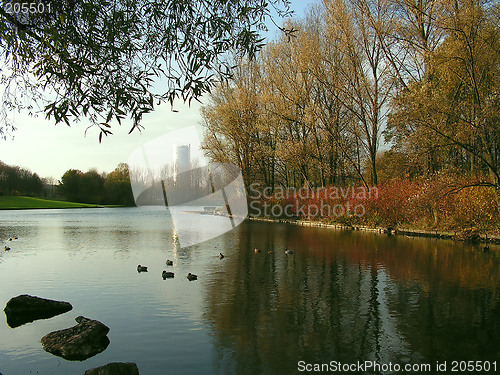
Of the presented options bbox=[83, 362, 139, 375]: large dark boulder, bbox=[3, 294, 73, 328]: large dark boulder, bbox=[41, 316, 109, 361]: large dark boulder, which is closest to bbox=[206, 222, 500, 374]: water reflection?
bbox=[83, 362, 139, 375]: large dark boulder

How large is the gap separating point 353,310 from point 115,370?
4.51 meters

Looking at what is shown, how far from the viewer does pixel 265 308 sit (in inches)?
314

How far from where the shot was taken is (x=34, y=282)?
34.7 feet

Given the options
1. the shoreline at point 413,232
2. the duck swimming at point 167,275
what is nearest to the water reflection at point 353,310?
the duck swimming at point 167,275

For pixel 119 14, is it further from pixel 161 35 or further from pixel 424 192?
pixel 424 192

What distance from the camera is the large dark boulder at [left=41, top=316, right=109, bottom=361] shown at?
19.2ft

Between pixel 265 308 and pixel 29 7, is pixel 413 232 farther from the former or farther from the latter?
pixel 29 7

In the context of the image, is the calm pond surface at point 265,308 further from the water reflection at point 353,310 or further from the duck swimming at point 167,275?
the duck swimming at point 167,275

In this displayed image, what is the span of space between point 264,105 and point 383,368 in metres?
33.1

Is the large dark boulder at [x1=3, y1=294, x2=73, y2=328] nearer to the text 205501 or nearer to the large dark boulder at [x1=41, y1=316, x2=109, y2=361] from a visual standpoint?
the large dark boulder at [x1=41, y1=316, x2=109, y2=361]

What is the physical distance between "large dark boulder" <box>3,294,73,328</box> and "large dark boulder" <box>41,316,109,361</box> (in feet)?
5.20

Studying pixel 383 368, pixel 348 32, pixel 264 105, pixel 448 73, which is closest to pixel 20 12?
pixel 383 368

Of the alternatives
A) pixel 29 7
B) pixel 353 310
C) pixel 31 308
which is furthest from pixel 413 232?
pixel 29 7

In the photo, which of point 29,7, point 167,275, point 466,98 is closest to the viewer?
point 29,7
